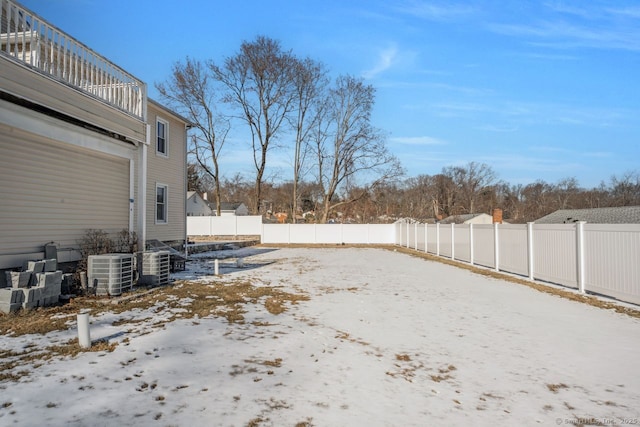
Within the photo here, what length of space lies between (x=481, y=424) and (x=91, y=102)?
28.8 feet

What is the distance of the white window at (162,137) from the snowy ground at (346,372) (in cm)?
956

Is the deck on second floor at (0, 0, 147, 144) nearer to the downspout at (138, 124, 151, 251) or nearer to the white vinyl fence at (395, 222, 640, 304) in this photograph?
the downspout at (138, 124, 151, 251)

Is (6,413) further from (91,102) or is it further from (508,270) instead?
(508,270)

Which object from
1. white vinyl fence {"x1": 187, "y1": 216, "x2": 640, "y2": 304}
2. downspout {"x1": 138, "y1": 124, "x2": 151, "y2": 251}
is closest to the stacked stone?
downspout {"x1": 138, "y1": 124, "x2": 151, "y2": 251}

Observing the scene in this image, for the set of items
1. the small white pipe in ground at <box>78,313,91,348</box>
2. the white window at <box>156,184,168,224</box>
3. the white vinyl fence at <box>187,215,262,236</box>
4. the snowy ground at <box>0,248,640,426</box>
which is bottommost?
the snowy ground at <box>0,248,640,426</box>

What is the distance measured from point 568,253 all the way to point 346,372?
745 centimetres

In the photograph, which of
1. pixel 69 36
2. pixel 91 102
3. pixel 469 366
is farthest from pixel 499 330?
pixel 69 36

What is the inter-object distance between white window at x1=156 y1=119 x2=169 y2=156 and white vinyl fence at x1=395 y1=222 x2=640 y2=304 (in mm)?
12153

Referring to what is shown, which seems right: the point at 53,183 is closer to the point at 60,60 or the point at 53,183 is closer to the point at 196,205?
the point at 60,60

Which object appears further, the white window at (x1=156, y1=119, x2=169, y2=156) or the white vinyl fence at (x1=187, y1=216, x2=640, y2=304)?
the white window at (x1=156, y1=119, x2=169, y2=156)

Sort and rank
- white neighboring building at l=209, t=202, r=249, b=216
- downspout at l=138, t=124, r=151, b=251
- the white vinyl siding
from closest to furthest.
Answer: the white vinyl siding, downspout at l=138, t=124, r=151, b=251, white neighboring building at l=209, t=202, r=249, b=216

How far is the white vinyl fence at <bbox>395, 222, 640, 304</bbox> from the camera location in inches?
288

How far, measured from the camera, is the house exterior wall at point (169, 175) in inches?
544

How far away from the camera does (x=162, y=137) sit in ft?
48.6
